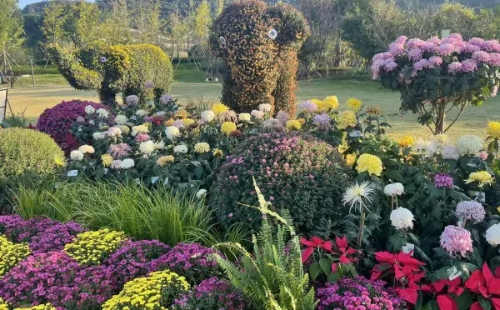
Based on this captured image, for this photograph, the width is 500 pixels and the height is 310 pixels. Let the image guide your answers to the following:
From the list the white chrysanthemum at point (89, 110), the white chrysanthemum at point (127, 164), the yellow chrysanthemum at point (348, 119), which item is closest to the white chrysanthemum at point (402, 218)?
the yellow chrysanthemum at point (348, 119)

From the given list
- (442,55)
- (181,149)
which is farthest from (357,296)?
(442,55)

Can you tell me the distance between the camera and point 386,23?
81.5 ft

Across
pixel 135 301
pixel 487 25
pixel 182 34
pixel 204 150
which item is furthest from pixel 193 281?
pixel 182 34

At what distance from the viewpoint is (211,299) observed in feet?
7.16

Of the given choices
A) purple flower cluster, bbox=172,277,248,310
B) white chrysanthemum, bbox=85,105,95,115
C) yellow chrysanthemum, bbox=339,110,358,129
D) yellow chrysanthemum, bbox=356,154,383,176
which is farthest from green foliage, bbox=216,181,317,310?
white chrysanthemum, bbox=85,105,95,115

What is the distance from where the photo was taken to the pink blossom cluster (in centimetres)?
420

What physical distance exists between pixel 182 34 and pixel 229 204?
3680cm

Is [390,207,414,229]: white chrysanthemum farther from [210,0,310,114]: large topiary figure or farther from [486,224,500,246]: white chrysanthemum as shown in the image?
[210,0,310,114]: large topiary figure

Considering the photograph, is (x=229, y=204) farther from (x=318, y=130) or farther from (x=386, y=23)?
(x=386, y=23)

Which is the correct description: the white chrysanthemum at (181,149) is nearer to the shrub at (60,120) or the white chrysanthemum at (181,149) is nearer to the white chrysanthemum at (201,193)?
the white chrysanthemum at (201,193)

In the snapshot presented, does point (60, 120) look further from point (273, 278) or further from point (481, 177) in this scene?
point (481, 177)

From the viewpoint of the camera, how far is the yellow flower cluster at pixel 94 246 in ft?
9.17

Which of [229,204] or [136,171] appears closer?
[229,204]

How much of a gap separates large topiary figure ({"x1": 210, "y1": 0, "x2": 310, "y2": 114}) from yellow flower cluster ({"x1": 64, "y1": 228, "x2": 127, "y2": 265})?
167 inches
